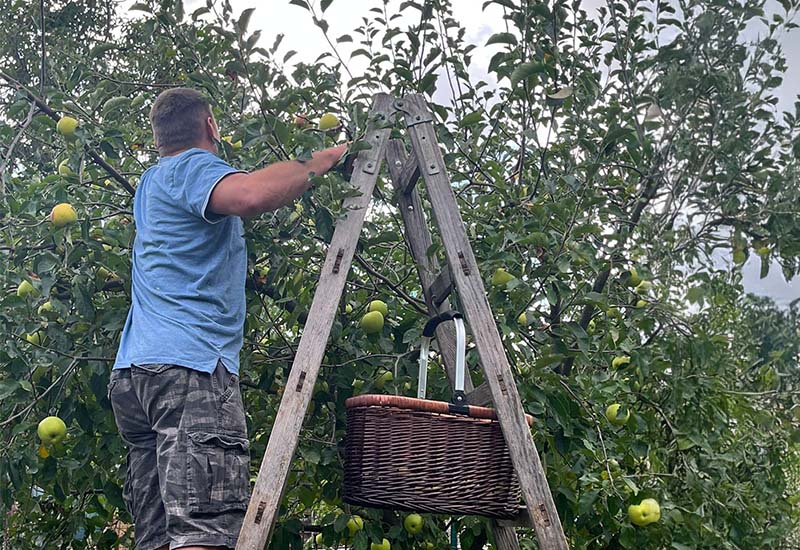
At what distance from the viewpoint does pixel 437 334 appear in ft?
6.87

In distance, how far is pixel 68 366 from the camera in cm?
202

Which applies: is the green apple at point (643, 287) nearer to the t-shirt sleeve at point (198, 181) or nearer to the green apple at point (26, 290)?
the t-shirt sleeve at point (198, 181)

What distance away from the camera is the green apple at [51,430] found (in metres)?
1.99

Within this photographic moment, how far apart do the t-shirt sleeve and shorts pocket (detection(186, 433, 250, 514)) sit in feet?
1.47

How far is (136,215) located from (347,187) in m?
0.52

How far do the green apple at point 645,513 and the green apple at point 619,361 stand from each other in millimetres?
494

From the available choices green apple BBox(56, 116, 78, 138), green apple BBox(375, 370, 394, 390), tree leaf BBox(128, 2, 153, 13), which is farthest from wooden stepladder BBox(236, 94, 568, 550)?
green apple BBox(56, 116, 78, 138)

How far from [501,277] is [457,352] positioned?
316 millimetres

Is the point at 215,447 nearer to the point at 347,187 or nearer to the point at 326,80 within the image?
the point at 347,187

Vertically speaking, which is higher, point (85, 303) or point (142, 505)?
point (85, 303)

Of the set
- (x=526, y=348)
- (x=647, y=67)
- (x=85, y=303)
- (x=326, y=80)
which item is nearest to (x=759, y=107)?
(x=647, y=67)

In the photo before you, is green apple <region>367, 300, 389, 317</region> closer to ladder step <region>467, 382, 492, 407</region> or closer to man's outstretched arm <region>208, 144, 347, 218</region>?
ladder step <region>467, 382, 492, 407</region>

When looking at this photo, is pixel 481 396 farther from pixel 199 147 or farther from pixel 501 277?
pixel 199 147

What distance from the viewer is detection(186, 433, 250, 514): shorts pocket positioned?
5.10 feet
